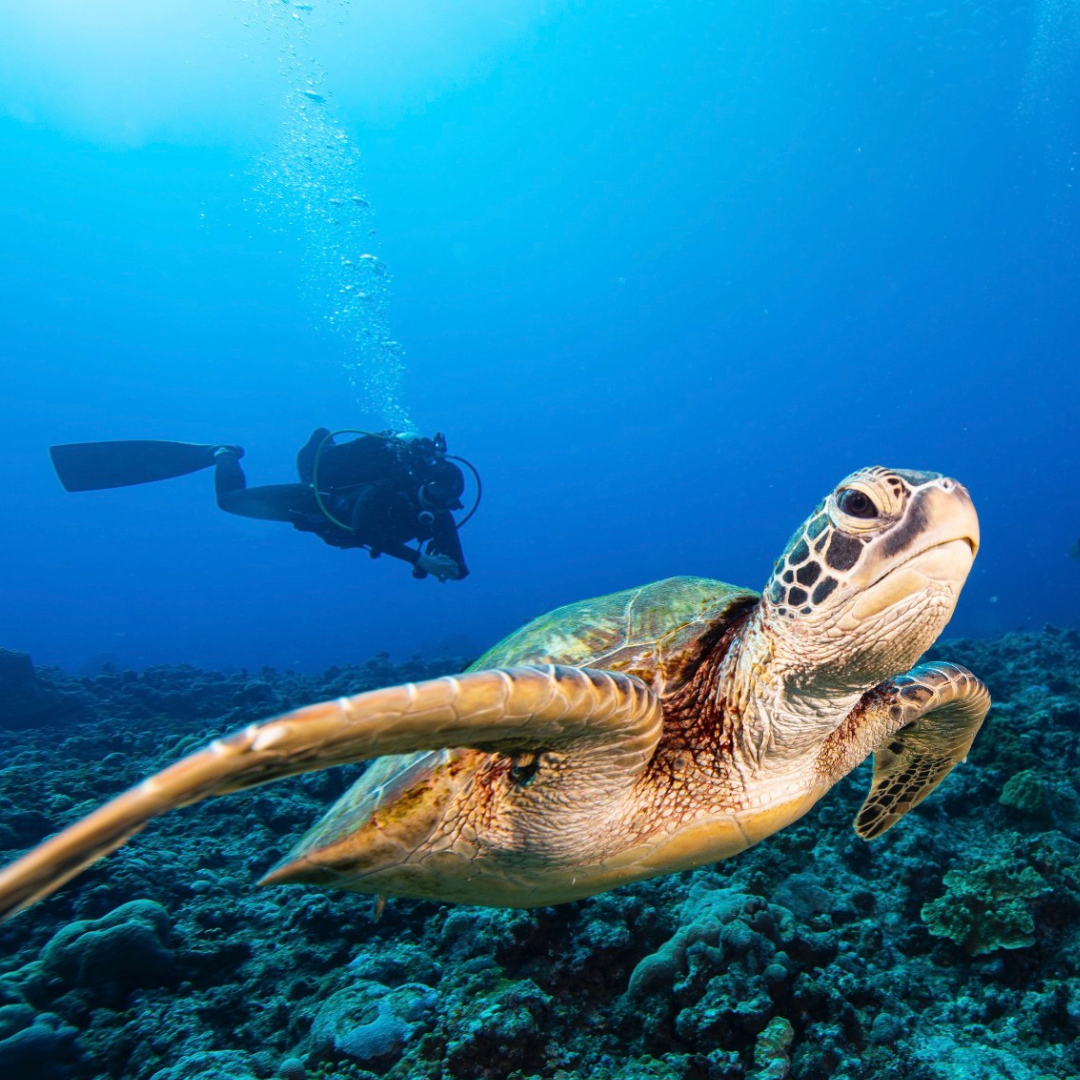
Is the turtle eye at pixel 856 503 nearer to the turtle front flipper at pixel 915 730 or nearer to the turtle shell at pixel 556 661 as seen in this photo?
the turtle shell at pixel 556 661

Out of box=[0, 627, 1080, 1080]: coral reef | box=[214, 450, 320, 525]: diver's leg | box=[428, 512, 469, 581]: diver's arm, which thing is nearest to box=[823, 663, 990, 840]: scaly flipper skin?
box=[0, 627, 1080, 1080]: coral reef

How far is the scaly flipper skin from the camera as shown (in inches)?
83.1

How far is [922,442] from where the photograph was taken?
8844cm

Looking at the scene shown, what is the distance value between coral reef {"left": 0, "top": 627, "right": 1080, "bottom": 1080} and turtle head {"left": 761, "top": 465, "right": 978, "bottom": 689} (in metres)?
1.40

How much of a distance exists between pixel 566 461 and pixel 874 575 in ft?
324

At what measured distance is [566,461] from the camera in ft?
325

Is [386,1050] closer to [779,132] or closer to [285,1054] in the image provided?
[285,1054]

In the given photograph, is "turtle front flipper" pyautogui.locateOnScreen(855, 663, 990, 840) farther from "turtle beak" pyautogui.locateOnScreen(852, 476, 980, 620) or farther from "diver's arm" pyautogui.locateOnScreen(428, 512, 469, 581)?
"diver's arm" pyautogui.locateOnScreen(428, 512, 469, 581)

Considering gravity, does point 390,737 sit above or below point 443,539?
below

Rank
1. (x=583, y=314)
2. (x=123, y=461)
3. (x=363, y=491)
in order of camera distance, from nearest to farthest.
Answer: (x=363, y=491) → (x=123, y=461) → (x=583, y=314)

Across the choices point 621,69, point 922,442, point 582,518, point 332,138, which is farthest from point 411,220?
point 922,442

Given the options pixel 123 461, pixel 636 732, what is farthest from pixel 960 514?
pixel 123 461

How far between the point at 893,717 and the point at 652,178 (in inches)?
2637

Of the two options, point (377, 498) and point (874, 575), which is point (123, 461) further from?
point (874, 575)
